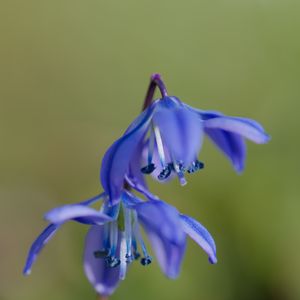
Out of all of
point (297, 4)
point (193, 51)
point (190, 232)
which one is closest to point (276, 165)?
point (193, 51)

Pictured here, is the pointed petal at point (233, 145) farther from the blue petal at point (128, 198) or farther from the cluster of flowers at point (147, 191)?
the blue petal at point (128, 198)

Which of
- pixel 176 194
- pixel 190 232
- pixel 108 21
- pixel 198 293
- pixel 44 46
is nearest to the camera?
pixel 190 232

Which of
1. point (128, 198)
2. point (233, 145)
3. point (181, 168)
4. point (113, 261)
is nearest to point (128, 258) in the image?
point (113, 261)

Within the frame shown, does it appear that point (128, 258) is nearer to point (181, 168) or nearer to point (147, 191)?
point (147, 191)

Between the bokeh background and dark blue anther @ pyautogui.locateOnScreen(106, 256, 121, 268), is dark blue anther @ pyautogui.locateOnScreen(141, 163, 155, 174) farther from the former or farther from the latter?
the bokeh background

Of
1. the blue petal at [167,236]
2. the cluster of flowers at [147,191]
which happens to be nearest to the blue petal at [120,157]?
the cluster of flowers at [147,191]

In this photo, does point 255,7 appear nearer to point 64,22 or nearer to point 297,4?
point 297,4
